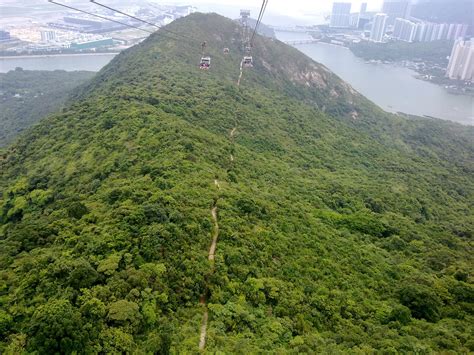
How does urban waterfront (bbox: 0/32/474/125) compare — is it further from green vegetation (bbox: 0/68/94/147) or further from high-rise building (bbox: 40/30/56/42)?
green vegetation (bbox: 0/68/94/147)

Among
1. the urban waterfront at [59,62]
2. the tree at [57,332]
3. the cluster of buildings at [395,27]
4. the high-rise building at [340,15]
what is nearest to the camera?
the tree at [57,332]

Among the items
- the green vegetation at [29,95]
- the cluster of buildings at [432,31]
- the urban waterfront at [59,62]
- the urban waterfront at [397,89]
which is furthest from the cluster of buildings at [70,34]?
the cluster of buildings at [432,31]

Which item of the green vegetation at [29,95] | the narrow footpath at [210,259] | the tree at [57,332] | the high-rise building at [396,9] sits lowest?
the green vegetation at [29,95]

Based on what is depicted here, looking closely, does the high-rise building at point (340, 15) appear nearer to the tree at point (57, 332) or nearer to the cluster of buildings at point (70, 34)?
the cluster of buildings at point (70, 34)

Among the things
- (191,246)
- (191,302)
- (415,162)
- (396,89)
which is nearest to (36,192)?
(191,246)

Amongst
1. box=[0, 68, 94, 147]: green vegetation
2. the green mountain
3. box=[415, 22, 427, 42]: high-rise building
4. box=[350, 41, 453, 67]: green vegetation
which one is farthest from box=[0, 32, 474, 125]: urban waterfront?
the green mountain

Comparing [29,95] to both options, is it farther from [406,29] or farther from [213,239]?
[406,29]
